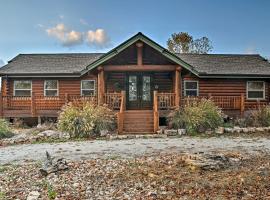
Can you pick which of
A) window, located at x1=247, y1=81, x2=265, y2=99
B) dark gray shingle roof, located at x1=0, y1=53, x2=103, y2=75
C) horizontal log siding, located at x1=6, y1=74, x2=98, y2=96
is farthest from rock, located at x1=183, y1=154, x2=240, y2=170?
window, located at x1=247, y1=81, x2=265, y2=99

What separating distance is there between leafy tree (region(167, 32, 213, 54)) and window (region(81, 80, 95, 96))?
73.5 ft

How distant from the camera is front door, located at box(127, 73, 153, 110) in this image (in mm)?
20672

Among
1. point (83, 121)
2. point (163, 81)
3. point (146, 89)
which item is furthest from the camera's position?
point (163, 81)

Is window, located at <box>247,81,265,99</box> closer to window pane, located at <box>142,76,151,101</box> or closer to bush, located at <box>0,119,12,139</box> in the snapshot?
window pane, located at <box>142,76,151,101</box>

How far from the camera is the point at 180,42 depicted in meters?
42.5

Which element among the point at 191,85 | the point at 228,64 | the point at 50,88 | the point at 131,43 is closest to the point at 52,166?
the point at 131,43

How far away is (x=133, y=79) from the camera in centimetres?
2084

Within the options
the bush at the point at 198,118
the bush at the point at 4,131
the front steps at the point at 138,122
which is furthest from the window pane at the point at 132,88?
the bush at the point at 4,131

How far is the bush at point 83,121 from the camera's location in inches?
578

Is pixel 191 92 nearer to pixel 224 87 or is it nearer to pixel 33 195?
pixel 224 87

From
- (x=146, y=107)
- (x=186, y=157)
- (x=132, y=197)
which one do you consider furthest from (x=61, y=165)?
(x=146, y=107)

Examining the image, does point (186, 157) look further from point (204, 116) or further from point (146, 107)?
point (146, 107)

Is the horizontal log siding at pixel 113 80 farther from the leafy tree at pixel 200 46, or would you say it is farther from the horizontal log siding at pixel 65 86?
the leafy tree at pixel 200 46

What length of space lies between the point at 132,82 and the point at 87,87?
137 inches
